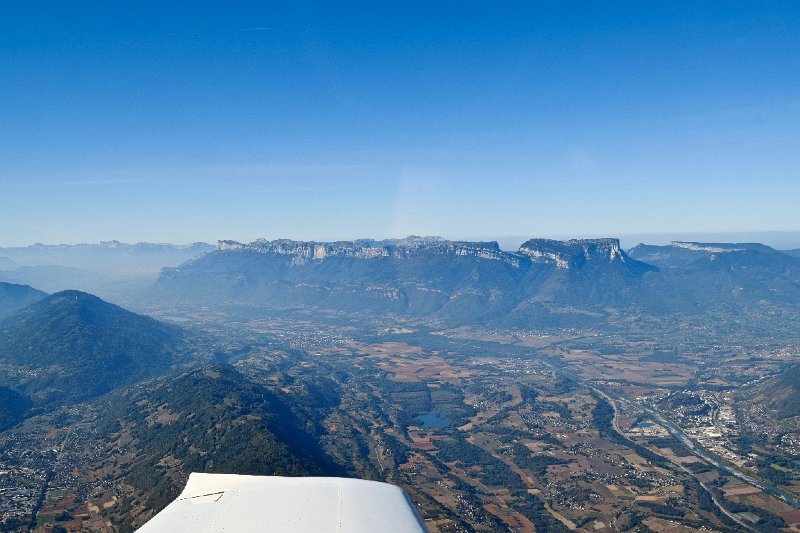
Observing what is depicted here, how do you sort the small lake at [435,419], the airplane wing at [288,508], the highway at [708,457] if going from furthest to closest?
1. the small lake at [435,419]
2. the highway at [708,457]
3. the airplane wing at [288,508]

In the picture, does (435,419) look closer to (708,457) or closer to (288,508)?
(708,457)

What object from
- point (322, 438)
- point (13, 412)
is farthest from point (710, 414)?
point (13, 412)

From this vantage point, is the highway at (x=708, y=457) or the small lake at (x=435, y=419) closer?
the highway at (x=708, y=457)

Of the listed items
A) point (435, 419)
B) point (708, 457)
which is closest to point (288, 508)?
point (708, 457)


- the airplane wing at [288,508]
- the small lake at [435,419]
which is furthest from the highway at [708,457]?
the airplane wing at [288,508]

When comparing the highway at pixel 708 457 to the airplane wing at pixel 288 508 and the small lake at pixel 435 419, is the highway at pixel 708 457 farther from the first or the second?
the airplane wing at pixel 288 508

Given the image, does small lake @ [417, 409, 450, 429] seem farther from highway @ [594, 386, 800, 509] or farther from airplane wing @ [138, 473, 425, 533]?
airplane wing @ [138, 473, 425, 533]

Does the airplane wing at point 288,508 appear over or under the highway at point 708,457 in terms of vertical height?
over

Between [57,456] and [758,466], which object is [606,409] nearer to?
[758,466]
